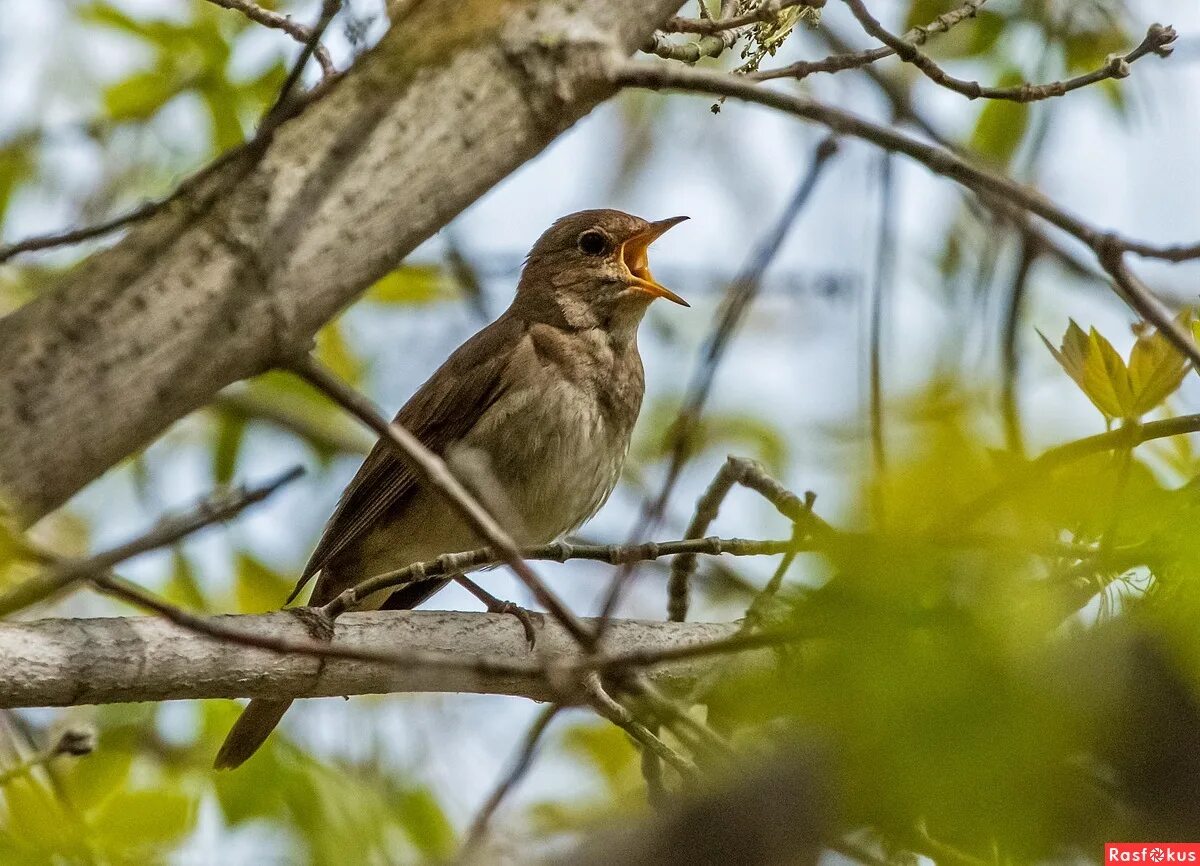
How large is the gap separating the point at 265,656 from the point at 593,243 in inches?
132

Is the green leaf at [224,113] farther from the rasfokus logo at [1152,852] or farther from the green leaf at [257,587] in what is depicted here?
the rasfokus logo at [1152,852]

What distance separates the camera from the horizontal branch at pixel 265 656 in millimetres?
3465

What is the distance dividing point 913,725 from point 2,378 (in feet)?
4.24

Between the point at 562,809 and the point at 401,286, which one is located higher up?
the point at 401,286

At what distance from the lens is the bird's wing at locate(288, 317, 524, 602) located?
5.68 m

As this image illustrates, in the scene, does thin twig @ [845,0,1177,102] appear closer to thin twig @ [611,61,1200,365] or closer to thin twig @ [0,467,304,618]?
thin twig @ [611,61,1200,365]

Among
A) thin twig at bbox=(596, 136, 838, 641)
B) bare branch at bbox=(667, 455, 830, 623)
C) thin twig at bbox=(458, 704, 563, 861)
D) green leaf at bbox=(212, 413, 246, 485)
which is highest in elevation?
green leaf at bbox=(212, 413, 246, 485)

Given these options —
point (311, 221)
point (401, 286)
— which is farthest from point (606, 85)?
point (401, 286)

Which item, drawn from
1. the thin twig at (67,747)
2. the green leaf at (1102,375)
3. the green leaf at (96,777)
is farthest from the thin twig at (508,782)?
the green leaf at (96,777)

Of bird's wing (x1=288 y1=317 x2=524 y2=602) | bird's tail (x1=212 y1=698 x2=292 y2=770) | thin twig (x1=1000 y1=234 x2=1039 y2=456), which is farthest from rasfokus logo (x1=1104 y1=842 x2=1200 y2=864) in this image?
bird's wing (x1=288 y1=317 x2=524 y2=602)

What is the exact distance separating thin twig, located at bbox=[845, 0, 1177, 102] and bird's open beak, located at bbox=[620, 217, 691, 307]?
2.78 metres

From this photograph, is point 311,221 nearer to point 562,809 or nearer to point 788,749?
point 788,749

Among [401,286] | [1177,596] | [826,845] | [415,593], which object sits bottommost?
[826,845]

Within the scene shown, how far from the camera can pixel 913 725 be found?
1.70 m
